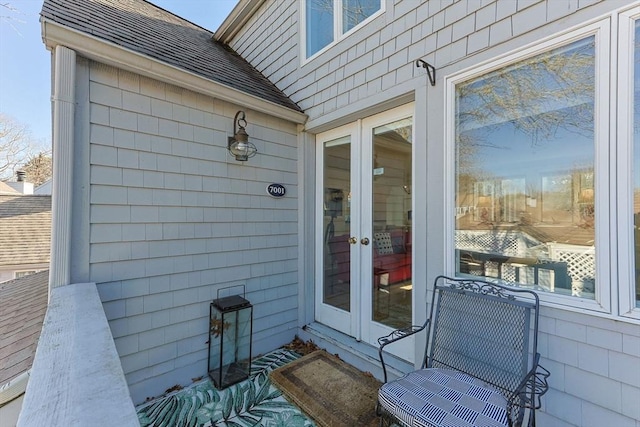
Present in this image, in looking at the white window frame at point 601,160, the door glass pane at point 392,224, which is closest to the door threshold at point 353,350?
the door glass pane at point 392,224

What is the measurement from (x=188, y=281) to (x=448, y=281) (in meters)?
2.22

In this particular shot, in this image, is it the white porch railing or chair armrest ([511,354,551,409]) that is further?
chair armrest ([511,354,551,409])

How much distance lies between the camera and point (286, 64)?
3756mm

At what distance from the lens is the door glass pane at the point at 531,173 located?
1618mm

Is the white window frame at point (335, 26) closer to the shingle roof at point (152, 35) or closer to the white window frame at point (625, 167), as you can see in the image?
the shingle roof at point (152, 35)

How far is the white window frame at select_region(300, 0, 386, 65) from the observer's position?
2715 mm

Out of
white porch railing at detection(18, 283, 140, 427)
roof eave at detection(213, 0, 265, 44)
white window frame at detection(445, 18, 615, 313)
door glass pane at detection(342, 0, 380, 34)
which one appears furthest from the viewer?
roof eave at detection(213, 0, 265, 44)

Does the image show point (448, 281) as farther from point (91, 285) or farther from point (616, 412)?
point (91, 285)

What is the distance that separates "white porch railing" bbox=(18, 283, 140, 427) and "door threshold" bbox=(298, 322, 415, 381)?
6.87 ft

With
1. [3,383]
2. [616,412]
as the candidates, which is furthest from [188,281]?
[616,412]

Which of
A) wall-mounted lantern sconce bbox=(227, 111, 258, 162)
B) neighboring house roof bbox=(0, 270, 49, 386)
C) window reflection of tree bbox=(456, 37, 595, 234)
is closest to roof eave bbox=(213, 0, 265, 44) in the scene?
wall-mounted lantern sconce bbox=(227, 111, 258, 162)

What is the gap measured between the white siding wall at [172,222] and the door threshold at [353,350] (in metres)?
0.41

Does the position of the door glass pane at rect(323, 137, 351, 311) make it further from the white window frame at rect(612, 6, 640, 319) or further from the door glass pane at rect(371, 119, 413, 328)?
the white window frame at rect(612, 6, 640, 319)

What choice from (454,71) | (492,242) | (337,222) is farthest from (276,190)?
(492,242)
